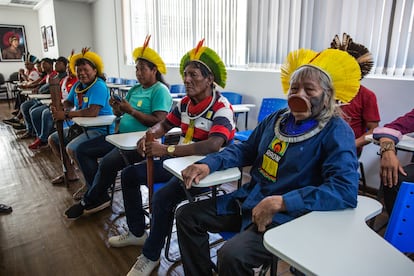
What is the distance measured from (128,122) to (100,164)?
15.1 inches

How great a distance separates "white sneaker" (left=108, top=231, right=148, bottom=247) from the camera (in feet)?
6.56

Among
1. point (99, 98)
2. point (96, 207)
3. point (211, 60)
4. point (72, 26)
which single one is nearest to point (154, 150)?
point (211, 60)

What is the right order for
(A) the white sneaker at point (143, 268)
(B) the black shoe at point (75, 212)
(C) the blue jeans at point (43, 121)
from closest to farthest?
(A) the white sneaker at point (143, 268) < (B) the black shoe at point (75, 212) < (C) the blue jeans at point (43, 121)

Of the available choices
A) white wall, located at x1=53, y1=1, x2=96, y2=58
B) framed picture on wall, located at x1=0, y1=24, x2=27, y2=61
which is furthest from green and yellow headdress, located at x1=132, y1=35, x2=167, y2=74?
framed picture on wall, located at x1=0, y1=24, x2=27, y2=61

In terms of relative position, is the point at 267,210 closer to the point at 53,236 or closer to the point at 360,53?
the point at 360,53

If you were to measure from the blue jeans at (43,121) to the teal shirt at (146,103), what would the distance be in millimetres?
1979

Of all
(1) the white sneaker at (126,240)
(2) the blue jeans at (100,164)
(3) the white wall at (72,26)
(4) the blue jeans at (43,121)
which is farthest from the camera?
(3) the white wall at (72,26)

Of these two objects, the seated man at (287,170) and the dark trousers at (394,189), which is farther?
the dark trousers at (394,189)

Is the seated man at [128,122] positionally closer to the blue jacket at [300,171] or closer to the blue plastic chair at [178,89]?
the blue jacket at [300,171]

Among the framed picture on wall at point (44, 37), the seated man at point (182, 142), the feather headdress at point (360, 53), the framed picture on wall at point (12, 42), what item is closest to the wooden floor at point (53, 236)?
the seated man at point (182, 142)

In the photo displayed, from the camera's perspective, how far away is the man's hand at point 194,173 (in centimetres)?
127

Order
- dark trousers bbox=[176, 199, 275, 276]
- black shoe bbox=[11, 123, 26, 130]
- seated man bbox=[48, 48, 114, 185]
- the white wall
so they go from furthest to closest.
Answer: the white wall < black shoe bbox=[11, 123, 26, 130] < seated man bbox=[48, 48, 114, 185] < dark trousers bbox=[176, 199, 275, 276]

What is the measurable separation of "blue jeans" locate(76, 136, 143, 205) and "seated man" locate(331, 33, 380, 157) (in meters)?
1.61

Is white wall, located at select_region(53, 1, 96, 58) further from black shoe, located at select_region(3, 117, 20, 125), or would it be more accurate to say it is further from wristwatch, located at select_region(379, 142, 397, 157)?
wristwatch, located at select_region(379, 142, 397, 157)
